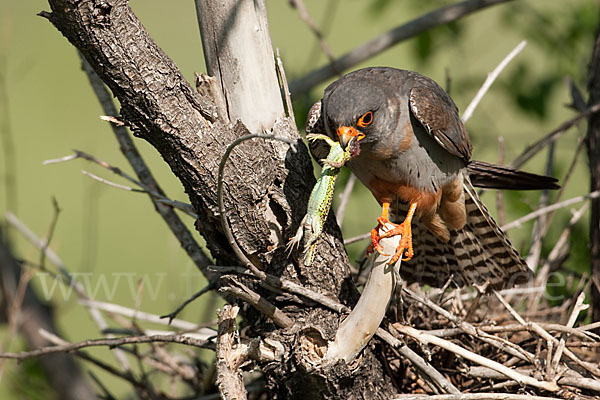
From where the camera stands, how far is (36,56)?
13102 millimetres

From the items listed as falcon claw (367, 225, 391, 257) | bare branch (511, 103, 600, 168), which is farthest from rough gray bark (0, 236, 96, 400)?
bare branch (511, 103, 600, 168)

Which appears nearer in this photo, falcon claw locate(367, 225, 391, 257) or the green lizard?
the green lizard

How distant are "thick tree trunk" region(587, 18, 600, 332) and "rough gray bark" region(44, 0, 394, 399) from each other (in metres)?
1.47

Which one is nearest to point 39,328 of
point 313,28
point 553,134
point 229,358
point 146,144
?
point 229,358

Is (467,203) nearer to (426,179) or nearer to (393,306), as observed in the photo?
(426,179)

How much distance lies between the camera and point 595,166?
3625 millimetres

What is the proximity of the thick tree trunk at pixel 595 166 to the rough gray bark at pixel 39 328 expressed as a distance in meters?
2.85

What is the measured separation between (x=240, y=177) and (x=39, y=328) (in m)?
1.96

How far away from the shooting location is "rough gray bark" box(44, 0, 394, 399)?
221 cm

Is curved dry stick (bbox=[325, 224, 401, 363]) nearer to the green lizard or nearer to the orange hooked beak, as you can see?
the green lizard

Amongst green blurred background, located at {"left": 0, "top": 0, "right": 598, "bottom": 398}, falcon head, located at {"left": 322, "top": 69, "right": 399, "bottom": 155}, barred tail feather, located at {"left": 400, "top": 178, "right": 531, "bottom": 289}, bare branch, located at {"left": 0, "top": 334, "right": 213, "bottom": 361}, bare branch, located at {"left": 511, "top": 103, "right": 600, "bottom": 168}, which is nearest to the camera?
bare branch, located at {"left": 0, "top": 334, "right": 213, "bottom": 361}

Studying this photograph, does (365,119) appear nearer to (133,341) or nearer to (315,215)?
(315,215)

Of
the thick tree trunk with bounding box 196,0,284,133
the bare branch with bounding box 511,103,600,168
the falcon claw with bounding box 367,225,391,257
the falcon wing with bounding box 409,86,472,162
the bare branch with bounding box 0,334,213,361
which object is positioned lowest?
the bare branch with bounding box 0,334,213,361

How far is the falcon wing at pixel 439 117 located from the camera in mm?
3162
